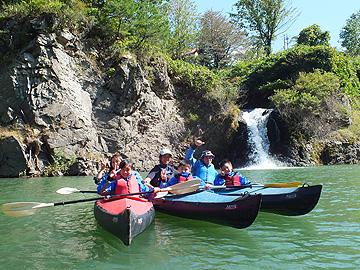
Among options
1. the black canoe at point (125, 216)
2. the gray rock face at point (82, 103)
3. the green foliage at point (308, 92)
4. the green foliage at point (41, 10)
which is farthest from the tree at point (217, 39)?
the black canoe at point (125, 216)

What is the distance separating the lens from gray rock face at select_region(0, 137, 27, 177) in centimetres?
1688

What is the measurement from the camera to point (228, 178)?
27.7 ft

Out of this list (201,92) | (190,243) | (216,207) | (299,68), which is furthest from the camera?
(299,68)

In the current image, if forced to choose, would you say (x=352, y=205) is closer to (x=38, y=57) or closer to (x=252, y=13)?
(x=38, y=57)

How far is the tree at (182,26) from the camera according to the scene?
106 feet

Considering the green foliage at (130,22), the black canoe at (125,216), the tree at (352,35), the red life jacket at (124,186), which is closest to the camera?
the black canoe at (125,216)

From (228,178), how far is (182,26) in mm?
27466

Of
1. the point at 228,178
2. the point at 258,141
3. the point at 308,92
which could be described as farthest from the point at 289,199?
the point at 308,92

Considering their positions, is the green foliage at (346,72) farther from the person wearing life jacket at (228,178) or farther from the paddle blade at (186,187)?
the paddle blade at (186,187)

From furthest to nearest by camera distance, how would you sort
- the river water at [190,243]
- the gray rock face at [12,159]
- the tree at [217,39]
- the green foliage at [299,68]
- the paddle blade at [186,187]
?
the tree at [217,39], the green foliage at [299,68], the gray rock face at [12,159], the paddle blade at [186,187], the river water at [190,243]

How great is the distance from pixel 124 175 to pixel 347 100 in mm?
22333

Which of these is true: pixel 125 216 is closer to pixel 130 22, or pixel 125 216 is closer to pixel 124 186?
pixel 124 186

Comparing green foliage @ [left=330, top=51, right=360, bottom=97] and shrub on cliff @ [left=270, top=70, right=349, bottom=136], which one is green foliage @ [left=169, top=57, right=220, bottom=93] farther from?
green foliage @ [left=330, top=51, right=360, bottom=97]

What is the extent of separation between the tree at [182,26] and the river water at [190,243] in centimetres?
2512
